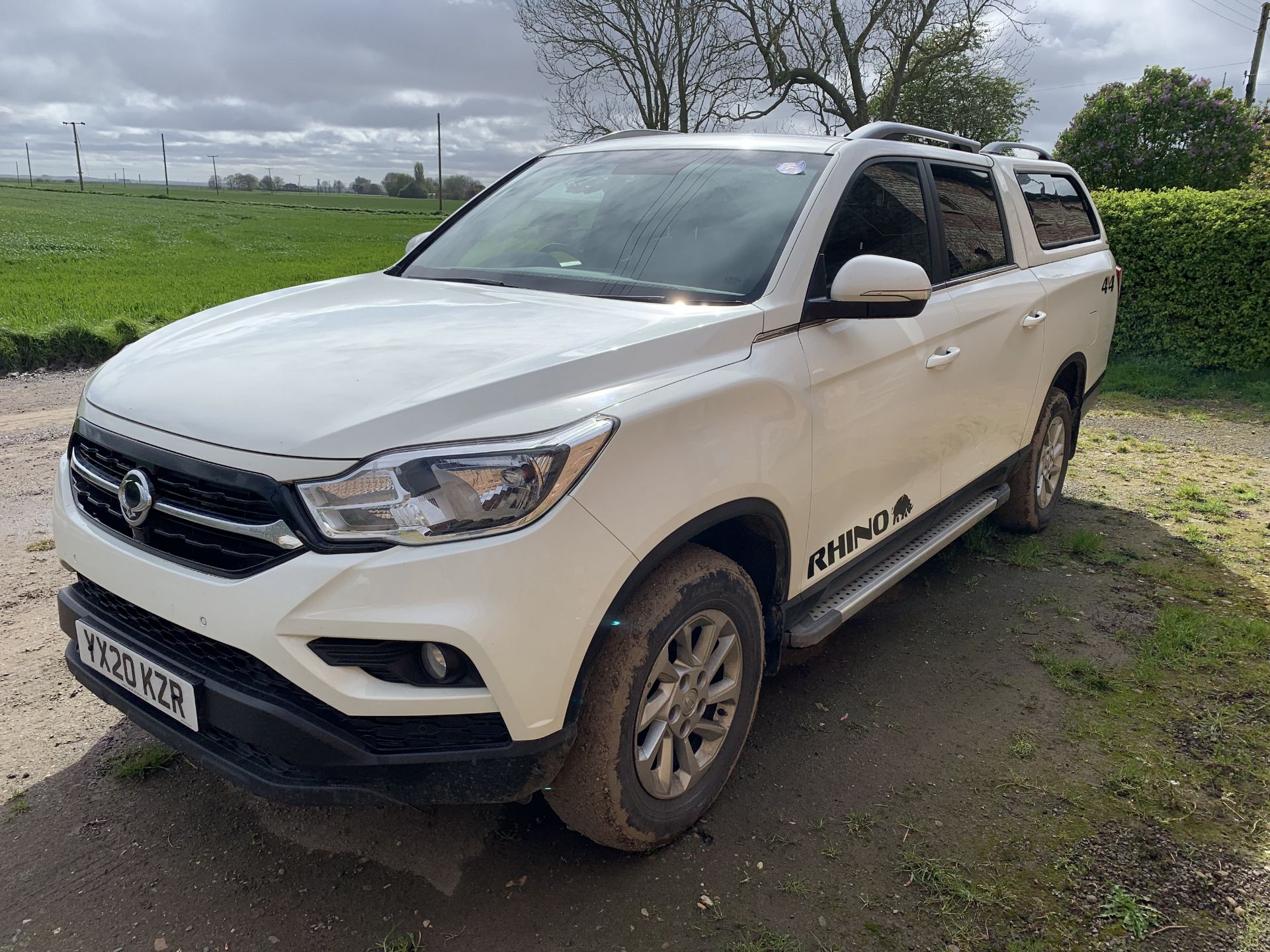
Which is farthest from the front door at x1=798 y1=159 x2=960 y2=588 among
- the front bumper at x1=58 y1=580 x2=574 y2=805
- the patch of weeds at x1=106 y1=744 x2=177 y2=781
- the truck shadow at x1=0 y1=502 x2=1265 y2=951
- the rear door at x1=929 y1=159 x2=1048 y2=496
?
A: the patch of weeds at x1=106 y1=744 x2=177 y2=781

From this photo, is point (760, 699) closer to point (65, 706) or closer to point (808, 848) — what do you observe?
point (808, 848)

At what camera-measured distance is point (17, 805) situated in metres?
2.62

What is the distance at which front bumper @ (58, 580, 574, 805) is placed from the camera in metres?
1.96

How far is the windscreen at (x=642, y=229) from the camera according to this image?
2.86m

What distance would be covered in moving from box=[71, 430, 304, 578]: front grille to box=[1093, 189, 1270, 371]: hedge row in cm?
1015

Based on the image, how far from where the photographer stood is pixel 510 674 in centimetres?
192

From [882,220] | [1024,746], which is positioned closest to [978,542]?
[1024,746]

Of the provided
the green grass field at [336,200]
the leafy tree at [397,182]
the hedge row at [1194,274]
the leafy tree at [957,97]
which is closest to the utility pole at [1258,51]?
the leafy tree at [957,97]

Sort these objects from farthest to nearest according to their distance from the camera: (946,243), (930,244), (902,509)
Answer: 1. (946,243)
2. (930,244)
3. (902,509)

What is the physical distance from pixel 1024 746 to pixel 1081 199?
12.1ft

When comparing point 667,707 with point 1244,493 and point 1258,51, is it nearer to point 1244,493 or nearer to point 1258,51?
point 1244,493

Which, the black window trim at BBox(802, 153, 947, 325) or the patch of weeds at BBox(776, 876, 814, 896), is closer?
the patch of weeds at BBox(776, 876, 814, 896)

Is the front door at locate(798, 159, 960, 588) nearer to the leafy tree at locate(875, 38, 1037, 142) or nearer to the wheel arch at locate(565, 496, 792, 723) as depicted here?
the wheel arch at locate(565, 496, 792, 723)

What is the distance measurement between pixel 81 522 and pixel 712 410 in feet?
5.38
